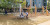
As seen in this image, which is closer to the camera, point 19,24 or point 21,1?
point 19,24

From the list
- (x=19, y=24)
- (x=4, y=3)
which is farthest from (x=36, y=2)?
(x=19, y=24)

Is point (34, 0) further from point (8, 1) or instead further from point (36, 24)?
point (36, 24)

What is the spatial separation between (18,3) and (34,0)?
31.5ft

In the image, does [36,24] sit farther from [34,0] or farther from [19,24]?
[34,0]

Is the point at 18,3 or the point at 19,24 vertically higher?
the point at 18,3

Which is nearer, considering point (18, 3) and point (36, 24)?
point (36, 24)

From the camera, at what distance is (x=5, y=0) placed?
42.8 ft

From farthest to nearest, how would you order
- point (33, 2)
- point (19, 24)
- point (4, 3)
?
point (33, 2), point (4, 3), point (19, 24)

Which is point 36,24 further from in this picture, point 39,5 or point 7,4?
point 39,5

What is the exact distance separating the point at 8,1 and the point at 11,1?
45 centimetres

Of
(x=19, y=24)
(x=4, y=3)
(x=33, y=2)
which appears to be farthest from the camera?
(x=33, y=2)

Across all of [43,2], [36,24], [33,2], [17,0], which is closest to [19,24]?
[36,24]

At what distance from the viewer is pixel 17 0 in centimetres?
1305

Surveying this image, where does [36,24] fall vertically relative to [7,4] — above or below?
below
